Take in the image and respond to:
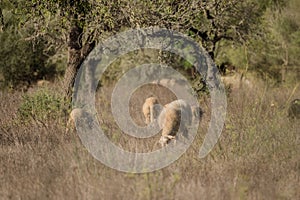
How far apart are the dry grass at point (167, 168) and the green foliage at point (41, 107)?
3.33 ft

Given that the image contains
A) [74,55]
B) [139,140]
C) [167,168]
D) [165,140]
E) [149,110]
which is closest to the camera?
[167,168]

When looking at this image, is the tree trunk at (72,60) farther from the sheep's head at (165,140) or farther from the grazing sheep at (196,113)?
the sheep's head at (165,140)

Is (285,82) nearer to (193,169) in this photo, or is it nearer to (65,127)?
(65,127)

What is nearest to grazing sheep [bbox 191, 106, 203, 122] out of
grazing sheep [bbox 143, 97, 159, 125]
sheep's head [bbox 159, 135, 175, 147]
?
grazing sheep [bbox 143, 97, 159, 125]

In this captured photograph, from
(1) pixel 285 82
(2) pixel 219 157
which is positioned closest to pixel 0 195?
(2) pixel 219 157

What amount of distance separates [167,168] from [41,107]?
15.4ft

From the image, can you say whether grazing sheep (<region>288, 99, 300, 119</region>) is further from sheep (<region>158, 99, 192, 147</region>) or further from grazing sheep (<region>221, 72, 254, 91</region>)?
grazing sheep (<region>221, 72, 254, 91</region>)

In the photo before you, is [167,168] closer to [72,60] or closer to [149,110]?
[149,110]

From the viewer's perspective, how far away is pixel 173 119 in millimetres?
8242

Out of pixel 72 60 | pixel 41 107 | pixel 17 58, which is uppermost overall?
pixel 17 58

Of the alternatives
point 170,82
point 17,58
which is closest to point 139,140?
point 170,82

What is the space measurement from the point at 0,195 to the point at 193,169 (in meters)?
2.18

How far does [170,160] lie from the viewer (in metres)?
6.58

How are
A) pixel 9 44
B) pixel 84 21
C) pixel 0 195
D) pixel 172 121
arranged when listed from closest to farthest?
pixel 0 195, pixel 172 121, pixel 84 21, pixel 9 44
